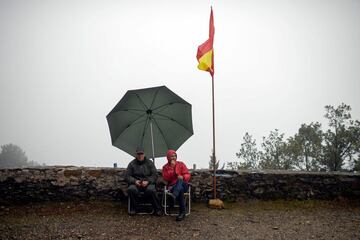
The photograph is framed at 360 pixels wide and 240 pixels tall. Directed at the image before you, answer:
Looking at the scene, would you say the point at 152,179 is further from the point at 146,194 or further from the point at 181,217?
the point at 181,217

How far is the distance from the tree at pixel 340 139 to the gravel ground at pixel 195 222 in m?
21.1

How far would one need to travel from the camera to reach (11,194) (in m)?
4.93

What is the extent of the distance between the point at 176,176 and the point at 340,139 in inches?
939

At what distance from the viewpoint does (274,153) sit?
26891mm

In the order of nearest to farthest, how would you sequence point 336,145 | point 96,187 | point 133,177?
point 133,177 → point 96,187 → point 336,145

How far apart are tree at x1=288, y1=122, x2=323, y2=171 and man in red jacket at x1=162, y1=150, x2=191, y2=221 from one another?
22.7 metres

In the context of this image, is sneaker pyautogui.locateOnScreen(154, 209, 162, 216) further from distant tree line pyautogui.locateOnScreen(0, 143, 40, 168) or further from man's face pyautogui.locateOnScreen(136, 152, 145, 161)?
distant tree line pyautogui.locateOnScreen(0, 143, 40, 168)

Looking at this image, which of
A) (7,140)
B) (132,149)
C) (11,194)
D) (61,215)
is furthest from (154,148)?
(7,140)

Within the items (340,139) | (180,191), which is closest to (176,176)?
(180,191)

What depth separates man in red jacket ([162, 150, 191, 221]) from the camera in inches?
168

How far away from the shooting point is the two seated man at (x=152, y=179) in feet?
14.3

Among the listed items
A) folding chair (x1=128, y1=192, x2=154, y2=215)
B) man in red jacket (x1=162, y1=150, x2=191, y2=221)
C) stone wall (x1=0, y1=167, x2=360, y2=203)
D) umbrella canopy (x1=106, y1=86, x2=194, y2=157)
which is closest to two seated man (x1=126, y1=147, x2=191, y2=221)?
man in red jacket (x1=162, y1=150, x2=191, y2=221)

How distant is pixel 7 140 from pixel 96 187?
16739cm

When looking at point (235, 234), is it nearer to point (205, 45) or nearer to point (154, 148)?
point (154, 148)
